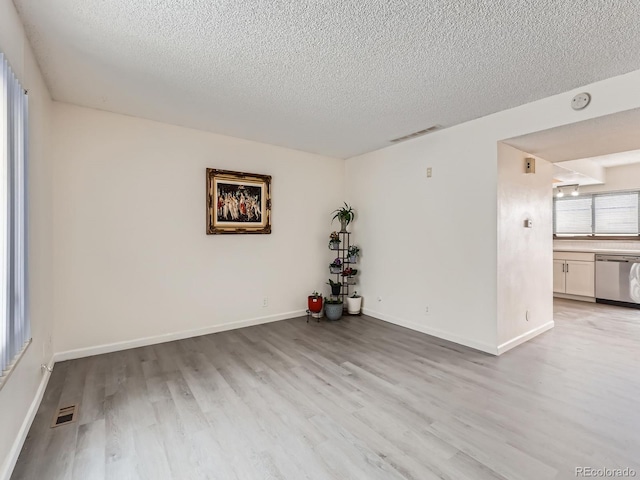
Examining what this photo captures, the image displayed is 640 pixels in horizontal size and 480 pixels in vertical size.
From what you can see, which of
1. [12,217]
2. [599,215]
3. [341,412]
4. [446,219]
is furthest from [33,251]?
[599,215]

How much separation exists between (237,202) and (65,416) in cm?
266

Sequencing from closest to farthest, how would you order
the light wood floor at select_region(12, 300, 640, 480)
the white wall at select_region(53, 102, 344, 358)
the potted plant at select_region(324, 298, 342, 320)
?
the light wood floor at select_region(12, 300, 640, 480), the white wall at select_region(53, 102, 344, 358), the potted plant at select_region(324, 298, 342, 320)

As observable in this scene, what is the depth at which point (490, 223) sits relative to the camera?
10.5 feet

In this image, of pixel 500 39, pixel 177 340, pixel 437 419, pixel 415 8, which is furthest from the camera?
pixel 177 340

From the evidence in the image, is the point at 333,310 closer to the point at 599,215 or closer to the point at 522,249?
the point at 522,249

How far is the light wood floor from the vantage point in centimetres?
166

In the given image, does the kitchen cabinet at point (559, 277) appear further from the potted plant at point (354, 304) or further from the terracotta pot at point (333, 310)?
the terracotta pot at point (333, 310)

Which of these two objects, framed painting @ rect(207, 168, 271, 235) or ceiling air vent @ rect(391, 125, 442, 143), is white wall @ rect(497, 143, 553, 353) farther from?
framed painting @ rect(207, 168, 271, 235)

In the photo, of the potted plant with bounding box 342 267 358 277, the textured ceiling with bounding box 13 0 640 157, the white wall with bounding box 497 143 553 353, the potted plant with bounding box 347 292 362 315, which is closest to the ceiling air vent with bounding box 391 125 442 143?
the textured ceiling with bounding box 13 0 640 157

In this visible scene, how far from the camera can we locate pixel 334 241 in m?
4.70

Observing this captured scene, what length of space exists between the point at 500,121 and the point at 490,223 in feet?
3.46

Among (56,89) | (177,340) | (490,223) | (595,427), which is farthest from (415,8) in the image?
(177,340)

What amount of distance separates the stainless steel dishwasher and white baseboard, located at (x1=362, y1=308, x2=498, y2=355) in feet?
12.6

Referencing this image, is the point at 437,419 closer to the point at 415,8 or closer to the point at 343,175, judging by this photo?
the point at 415,8
